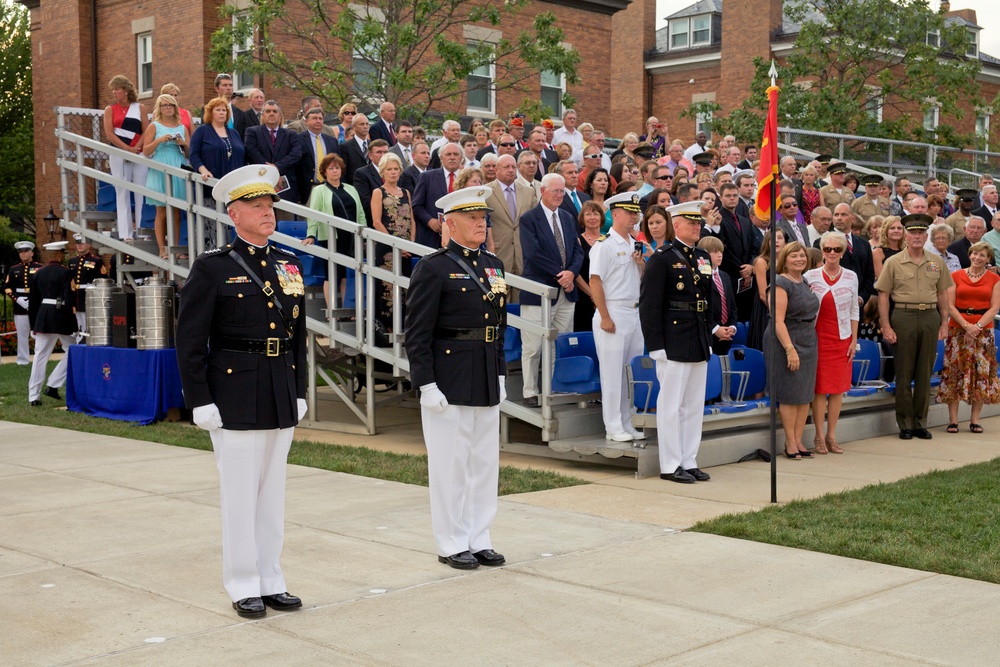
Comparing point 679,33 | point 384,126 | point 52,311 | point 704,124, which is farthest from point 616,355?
point 679,33

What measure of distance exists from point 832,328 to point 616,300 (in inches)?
93.9

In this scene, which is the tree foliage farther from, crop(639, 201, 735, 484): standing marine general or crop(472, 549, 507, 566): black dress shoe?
crop(472, 549, 507, 566): black dress shoe

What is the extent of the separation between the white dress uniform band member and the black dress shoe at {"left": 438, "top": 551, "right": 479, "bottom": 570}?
351cm

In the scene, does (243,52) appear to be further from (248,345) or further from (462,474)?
(248,345)

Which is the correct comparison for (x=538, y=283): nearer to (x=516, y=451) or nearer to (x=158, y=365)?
(x=516, y=451)

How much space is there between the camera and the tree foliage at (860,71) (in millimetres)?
29047

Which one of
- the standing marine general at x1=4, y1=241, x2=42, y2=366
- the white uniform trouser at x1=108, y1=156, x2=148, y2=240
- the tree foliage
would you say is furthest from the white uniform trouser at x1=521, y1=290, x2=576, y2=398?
the tree foliage

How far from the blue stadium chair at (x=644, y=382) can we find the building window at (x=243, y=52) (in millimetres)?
12643

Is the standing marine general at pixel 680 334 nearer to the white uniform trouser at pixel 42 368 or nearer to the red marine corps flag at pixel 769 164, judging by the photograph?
the red marine corps flag at pixel 769 164

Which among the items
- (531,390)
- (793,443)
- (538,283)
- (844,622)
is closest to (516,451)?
(531,390)

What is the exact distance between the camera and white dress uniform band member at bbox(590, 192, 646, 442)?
10023 millimetres

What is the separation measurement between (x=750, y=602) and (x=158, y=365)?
8.58 meters

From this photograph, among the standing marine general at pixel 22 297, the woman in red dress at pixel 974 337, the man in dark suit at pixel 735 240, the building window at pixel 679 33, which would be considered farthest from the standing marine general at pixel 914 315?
the building window at pixel 679 33

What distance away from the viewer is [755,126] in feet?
95.3
